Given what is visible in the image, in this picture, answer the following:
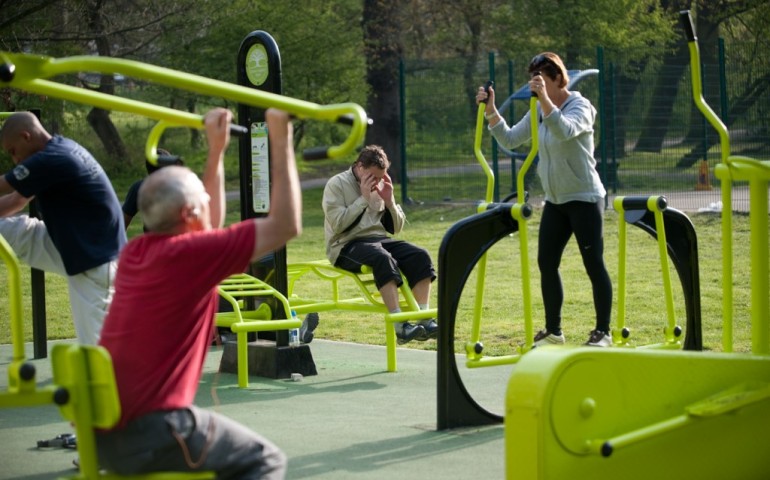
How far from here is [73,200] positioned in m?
5.54

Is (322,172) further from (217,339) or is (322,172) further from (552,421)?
(552,421)

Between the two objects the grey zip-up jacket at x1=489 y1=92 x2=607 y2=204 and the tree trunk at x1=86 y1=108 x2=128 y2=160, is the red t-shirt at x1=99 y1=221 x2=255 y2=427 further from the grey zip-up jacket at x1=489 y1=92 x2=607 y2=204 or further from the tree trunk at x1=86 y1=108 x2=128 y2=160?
the tree trunk at x1=86 y1=108 x2=128 y2=160

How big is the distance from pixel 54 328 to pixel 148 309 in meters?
6.96

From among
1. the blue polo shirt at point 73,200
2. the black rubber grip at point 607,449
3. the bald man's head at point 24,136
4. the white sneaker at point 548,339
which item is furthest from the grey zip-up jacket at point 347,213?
the black rubber grip at point 607,449

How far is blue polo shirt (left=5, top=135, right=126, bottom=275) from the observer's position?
5426mm

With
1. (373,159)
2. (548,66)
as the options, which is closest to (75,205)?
(548,66)

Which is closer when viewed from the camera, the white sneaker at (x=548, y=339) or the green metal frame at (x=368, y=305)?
the white sneaker at (x=548, y=339)

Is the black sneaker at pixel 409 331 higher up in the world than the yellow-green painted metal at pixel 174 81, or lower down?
lower down

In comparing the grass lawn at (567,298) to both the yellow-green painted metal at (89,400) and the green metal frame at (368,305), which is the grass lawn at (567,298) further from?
the yellow-green painted metal at (89,400)

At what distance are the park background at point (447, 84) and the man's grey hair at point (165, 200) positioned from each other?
7249 millimetres

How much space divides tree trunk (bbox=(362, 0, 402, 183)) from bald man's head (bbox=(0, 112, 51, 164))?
18.9 meters

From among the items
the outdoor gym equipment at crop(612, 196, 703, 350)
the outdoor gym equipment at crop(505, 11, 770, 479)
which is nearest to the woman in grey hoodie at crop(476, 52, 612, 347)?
the outdoor gym equipment at crop(612, 196, 703, 350)

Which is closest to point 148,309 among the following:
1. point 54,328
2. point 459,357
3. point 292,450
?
point 292,450

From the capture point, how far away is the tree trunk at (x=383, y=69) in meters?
24.8
